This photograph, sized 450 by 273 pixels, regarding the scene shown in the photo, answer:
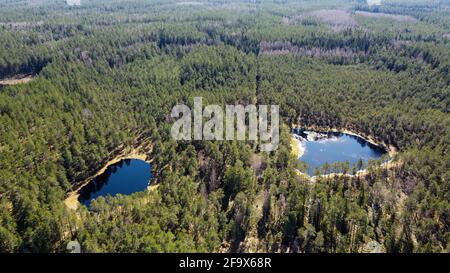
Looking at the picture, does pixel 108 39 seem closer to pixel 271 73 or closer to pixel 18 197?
pixel 271 73

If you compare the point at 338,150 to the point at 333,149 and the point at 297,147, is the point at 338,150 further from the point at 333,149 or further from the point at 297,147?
the point at 297,147

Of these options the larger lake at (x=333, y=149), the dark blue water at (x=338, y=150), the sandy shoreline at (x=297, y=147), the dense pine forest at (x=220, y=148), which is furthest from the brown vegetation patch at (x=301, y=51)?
the sandy shoreline at (x=297, y=147)

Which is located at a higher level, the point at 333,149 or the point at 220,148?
the point at 220,148

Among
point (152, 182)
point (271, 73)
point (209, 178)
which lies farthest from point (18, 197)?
point (271, 73)

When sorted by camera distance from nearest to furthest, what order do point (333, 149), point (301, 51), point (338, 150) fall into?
1. point (338, 150)
2. point (333, 149)
3. point (301, 51)

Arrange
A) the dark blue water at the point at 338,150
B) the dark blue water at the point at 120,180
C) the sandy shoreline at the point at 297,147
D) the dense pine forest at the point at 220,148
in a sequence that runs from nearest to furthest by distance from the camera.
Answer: the dense pine forest at the point at 220,148, the dark blue water at the point at 120,180, the dark blue water at the point at 338,150, the sandy shoreline at the point at 297,147

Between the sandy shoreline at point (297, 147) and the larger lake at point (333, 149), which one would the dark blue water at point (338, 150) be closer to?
the larger lake at point (333, 149)

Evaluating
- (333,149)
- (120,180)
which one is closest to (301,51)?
(333,149)
